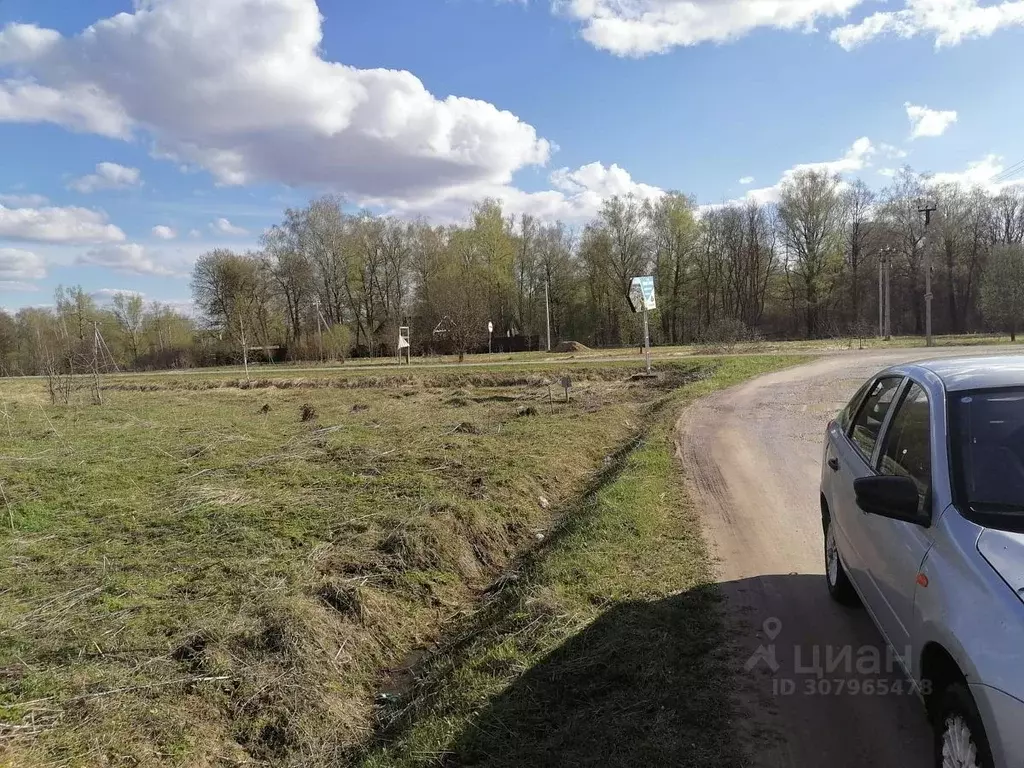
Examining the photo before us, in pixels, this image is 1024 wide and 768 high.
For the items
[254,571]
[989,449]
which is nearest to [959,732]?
[989,449]

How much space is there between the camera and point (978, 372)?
3.29 metres

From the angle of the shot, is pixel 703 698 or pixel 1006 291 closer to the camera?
pixel 703 698

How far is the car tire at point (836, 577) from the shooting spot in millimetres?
4359

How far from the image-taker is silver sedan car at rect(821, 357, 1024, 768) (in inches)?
80.8

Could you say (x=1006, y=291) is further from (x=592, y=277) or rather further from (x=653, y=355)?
(x=592, y=277)

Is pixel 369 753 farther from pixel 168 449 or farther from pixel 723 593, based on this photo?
pixel 168 449

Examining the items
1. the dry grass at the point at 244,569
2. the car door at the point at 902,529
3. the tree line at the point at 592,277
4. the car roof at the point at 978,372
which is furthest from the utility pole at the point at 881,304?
the car door at the point at 902,529

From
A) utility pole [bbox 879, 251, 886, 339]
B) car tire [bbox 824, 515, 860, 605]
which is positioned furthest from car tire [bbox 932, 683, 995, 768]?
utility pole [bbox 879, 251, 886, 339]

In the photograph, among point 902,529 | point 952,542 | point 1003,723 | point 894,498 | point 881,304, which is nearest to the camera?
point 1003,723

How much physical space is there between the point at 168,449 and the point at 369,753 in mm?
10246

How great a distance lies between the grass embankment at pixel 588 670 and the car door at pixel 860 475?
39.3 inches

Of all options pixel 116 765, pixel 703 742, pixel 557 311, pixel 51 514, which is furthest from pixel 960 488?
pixel 557 311

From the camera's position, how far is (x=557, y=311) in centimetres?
7062

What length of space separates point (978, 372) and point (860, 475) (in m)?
0.88
